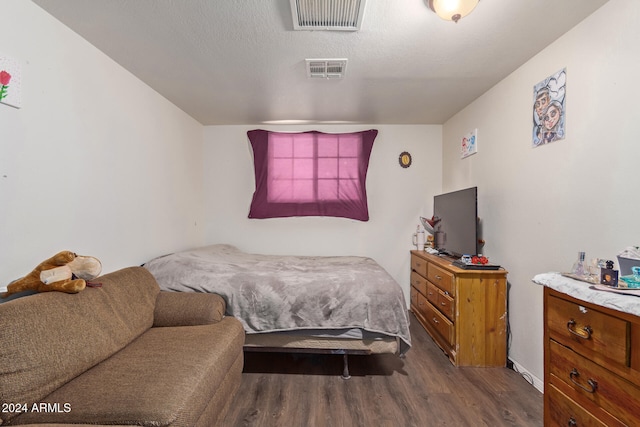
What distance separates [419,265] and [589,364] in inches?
88.5

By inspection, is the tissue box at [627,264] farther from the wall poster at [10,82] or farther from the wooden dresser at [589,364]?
the wall poster at [10,82]

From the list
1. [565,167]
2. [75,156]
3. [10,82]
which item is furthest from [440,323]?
[10,82]

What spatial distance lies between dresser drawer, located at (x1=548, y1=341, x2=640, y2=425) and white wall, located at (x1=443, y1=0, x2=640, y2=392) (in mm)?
677

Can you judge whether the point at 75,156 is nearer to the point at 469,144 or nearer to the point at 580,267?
the point at 580,267

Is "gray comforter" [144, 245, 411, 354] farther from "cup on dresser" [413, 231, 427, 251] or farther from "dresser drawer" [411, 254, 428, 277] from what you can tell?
"cup on dresser" [413, 231, 427, 251]

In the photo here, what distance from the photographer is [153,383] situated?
1.30 m

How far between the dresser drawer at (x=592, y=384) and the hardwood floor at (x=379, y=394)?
2.17ft

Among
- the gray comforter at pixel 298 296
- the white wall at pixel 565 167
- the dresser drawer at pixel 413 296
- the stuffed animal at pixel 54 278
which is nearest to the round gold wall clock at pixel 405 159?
the white wall at pixel 565 167

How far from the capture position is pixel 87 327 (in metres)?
1.50

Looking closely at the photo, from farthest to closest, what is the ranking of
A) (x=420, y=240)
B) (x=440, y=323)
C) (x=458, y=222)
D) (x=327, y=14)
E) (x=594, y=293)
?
(x=420, y=240)
(x=458, y=222)
(x=440, y=323)
(x=327, y=14)
(x=594, y=293)

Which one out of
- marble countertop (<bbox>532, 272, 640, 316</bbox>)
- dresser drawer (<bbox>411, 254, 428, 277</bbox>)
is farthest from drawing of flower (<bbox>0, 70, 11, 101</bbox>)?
dresser drawer (<bbox>411, 254, 428, 277</bbox>)

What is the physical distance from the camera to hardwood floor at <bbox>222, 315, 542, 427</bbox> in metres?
1.81

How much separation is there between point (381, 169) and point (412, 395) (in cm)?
267

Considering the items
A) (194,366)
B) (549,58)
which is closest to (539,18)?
(549,58)
